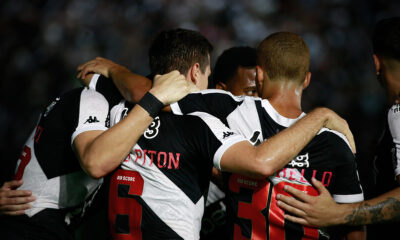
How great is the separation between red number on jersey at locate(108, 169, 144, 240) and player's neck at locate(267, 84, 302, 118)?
0.85m

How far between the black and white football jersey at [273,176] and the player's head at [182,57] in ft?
1.16

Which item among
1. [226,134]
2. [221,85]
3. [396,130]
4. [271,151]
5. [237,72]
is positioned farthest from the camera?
[221,85]

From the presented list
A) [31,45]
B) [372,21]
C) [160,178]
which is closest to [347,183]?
[160,178]

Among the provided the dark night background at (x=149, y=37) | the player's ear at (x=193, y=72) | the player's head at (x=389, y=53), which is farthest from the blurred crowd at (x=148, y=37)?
the player's ear at (x=193, y=72)

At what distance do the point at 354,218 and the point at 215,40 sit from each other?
5.62 m

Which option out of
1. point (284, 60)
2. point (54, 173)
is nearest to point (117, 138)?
point (54, 173)

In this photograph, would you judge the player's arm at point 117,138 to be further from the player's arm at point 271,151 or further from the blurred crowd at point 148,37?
the blurred crowd at point 148,37

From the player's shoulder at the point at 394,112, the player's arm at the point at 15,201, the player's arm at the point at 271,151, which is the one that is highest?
the player's shoulder at the point at 394,112

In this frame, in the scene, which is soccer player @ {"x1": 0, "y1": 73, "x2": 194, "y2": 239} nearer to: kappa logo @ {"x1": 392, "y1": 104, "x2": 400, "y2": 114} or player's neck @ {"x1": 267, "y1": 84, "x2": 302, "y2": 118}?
player's neck @ {"x1": 267, "y1": 84, "x2": 302, "y2": 118}

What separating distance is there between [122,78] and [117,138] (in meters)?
0.57

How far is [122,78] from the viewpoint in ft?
7.68

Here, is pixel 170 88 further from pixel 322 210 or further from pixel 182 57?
pixel 322 210

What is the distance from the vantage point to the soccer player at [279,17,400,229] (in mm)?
1977

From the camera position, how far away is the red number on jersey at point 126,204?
6.80 feet
